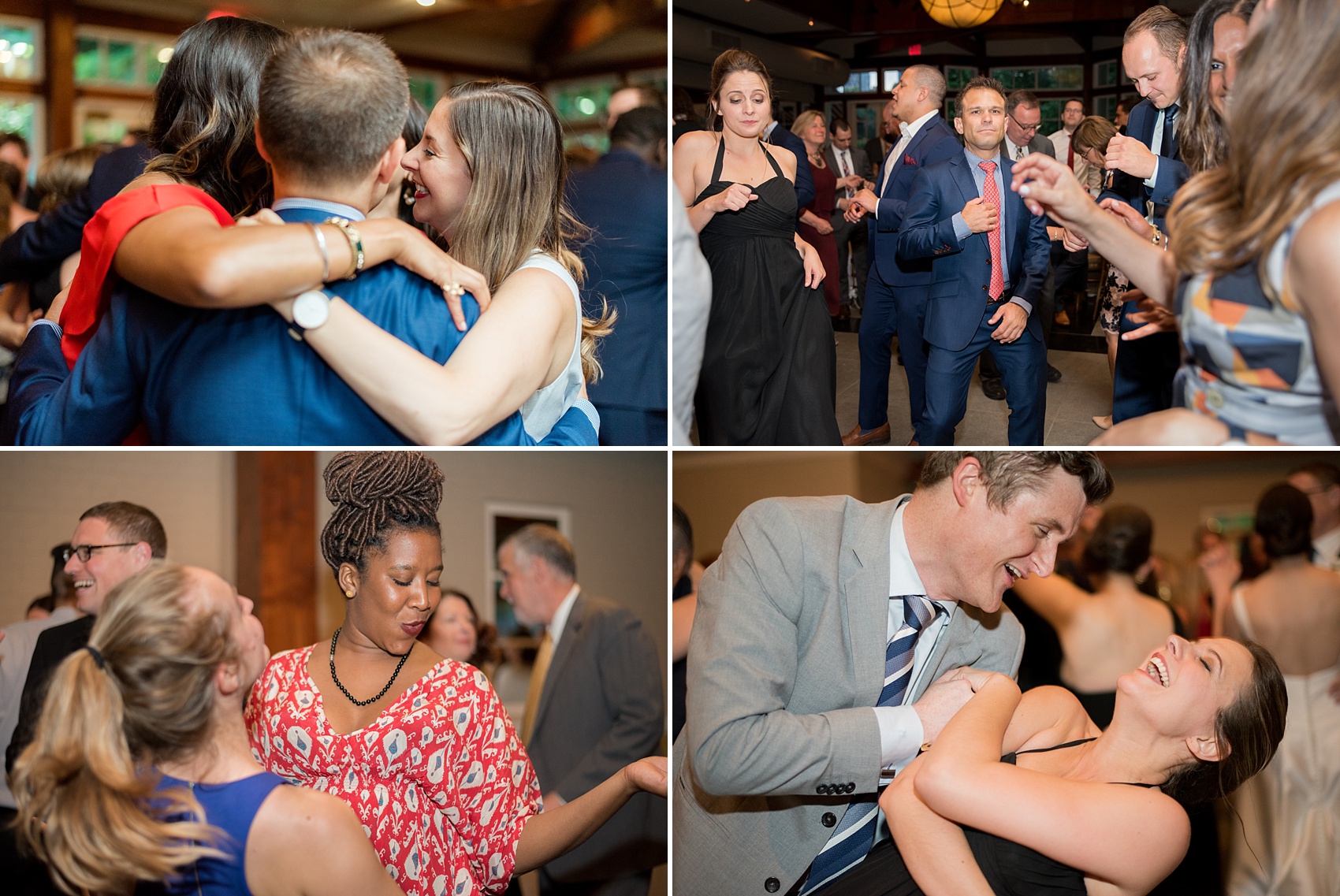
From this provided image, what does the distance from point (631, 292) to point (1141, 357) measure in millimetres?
1174

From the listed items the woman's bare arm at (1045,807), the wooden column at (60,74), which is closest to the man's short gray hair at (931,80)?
the woman's bare arm at (1045,807)

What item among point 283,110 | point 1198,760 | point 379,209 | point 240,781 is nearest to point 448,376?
point 283,110

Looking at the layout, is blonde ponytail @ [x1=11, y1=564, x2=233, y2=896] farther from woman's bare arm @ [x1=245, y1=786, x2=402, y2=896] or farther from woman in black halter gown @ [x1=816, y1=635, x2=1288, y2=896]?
woman in black halter gown @ [x1=816, y1=635, x2=1288, y2=896]

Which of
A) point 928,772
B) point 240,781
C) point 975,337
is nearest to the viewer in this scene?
point 240,781

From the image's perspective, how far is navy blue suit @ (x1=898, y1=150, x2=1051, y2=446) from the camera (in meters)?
2.24

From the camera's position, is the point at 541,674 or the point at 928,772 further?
the point at 541,674

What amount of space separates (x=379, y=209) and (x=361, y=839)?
1.31m

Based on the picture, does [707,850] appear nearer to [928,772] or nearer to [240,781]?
[928,772]

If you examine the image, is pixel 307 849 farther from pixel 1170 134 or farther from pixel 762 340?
pixel 1170 134

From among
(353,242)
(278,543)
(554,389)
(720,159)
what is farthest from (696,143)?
(278,543)

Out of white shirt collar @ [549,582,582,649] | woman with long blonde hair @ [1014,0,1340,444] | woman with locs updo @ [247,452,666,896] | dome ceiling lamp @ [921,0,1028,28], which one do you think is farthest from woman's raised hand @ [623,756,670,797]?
dome ceiling lamp @ [921,0,1028,28]

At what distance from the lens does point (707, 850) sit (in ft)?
6.72

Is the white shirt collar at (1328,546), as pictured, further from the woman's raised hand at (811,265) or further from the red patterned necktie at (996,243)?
the woman's raised hand at (811,265)

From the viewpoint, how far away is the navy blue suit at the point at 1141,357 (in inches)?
82.0
